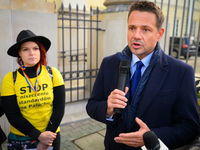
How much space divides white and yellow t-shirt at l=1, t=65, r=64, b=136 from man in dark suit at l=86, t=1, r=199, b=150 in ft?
2.53

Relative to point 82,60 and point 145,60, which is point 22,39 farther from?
point 82,60

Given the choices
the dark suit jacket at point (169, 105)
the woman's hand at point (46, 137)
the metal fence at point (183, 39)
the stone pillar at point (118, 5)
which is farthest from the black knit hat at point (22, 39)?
the stone pillar at point (118, 5)

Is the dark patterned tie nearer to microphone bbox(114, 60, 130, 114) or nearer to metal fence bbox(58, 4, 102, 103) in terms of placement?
microphone bbox(114, 60, 130, 114)

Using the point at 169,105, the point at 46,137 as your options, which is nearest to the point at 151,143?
the point at 169,105

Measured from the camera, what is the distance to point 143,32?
Answer: 1543 mm

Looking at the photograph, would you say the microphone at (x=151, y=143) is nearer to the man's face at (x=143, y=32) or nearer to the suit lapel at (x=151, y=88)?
the suit lapel at (x=151, y=88)

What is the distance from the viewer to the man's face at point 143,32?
1524mm

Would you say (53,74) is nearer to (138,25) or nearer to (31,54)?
(31,54)

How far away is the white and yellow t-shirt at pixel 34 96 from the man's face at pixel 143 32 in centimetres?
113

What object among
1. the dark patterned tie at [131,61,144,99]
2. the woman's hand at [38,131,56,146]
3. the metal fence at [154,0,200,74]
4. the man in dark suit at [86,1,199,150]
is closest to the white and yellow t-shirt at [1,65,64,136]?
the woman's hand at [38,131,56,146]

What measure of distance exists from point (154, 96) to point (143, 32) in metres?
0.54

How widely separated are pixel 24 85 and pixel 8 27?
67.7 inches

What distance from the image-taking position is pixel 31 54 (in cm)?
209

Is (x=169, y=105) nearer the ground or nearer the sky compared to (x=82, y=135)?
nearer the sky
